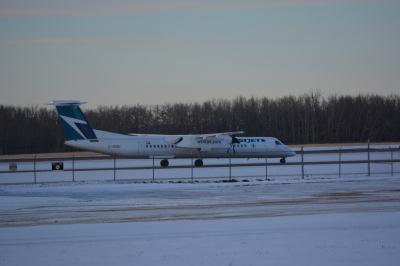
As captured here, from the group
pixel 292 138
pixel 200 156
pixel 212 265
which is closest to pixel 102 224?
pixel 212 265

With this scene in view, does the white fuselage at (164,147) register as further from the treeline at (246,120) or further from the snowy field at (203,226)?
the treeline at (246,120)

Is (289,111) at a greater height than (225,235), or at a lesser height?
greater

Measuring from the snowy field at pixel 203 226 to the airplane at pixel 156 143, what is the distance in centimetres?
1896

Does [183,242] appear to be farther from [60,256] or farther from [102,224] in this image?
[102,224]

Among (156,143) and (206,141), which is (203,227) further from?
(206,141)

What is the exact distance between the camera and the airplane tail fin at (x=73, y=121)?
43.8 meters

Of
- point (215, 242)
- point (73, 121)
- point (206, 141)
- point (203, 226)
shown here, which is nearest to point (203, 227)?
point (203, 226)

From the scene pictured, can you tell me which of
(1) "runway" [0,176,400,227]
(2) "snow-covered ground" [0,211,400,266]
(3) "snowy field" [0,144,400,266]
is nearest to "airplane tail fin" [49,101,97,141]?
(1) "runway" [0,176,400,227]

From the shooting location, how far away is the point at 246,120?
103188 millimetres

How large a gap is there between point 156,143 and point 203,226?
3234 cm

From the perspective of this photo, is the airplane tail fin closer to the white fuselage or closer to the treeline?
the white fuselage

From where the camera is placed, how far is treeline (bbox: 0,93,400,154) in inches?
3807

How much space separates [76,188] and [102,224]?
1187 centimetres

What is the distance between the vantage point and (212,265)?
1008 centimetres
